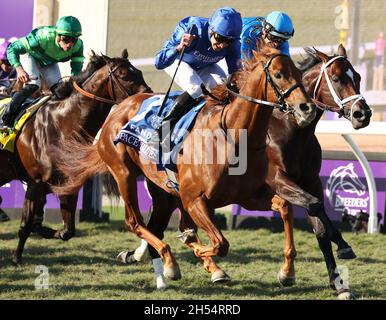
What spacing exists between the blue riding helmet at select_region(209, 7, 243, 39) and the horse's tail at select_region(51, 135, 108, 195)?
1505mm

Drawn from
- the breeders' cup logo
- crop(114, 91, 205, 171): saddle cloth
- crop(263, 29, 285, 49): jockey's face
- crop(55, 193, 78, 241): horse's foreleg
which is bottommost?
crop(55, 193, 78, 241): horse's foreleg

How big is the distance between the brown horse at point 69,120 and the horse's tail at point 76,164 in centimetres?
11

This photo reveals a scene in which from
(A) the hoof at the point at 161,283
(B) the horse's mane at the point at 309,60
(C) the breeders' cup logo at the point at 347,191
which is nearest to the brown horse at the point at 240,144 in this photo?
(A) the hoof at the point at 161,283

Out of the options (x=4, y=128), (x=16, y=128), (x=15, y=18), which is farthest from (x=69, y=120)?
(x=15, y=18)

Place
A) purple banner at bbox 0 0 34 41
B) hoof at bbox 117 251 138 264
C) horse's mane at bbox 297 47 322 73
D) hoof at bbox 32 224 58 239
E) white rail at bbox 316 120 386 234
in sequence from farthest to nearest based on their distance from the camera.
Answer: purple banner at bbox 0 0 34 41 → white rail at bbox 316 120 386 234 → hoof at bbox 32 224 58 239 → hoof at bbox 117 251 138 264 → horse's mane at bbox 297 47 322 73

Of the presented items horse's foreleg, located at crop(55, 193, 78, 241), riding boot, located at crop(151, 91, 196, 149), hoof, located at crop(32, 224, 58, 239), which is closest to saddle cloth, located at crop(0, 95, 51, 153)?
hoof, located at crop(32, 224, 58, 239)

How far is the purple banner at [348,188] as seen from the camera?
29.8 feet

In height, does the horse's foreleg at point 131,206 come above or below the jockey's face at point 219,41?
below

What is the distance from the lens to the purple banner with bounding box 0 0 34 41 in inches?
410

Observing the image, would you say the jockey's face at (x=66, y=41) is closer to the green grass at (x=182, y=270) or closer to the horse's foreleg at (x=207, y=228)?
the green grass at (x=182, y=270)

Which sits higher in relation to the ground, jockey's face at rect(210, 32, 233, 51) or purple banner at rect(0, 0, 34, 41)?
purple banner at rect(0, 0, 34, 41)

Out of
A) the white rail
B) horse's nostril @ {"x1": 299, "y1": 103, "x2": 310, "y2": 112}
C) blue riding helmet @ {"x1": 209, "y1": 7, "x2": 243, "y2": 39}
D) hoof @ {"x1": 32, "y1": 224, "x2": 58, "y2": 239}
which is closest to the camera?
horse's nostril @ {"x1": 299, "y1": 103, "x2": 310, "y2": 112}

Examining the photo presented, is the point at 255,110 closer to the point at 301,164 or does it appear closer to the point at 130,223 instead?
the point at 301,164

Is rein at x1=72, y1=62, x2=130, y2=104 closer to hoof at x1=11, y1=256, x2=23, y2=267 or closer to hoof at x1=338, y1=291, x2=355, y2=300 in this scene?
hoof at x1=11, y1=256, x2=23, y2=267
